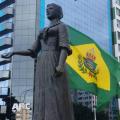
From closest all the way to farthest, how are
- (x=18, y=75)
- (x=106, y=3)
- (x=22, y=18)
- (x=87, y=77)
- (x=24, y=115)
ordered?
(x=87, y=77), (x=24, y=115), (x=18, y=75), (x=22, y=18), (x=106, y=3)

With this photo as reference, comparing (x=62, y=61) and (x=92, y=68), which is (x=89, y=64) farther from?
(x=62, y=61)

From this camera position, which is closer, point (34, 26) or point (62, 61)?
point (62, 61)

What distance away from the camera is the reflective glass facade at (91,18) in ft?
262

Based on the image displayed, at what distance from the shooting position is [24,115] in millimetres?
50125

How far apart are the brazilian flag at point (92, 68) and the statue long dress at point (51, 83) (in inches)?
399

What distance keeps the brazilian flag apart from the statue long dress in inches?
399

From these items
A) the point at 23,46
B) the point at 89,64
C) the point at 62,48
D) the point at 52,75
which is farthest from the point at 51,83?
the point at 23,46

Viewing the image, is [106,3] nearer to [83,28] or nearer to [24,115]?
[83,28]

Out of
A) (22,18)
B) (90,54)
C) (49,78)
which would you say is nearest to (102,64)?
(90,54)

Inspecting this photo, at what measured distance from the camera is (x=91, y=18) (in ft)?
279

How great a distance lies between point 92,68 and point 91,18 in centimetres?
6640

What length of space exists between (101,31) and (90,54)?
69.5 metres

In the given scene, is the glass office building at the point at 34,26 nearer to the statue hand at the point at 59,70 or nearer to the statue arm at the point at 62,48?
the statue arm at the point at 62,48

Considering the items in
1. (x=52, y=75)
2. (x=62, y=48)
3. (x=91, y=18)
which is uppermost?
(x=91, y=18)
